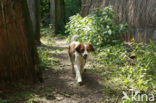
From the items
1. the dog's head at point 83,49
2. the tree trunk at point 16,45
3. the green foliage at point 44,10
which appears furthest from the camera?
the green foliage at point 44,10

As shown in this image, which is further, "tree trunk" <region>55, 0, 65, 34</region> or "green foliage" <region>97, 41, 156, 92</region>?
"tree trunk" <region>55, 0, 65, 34</region>

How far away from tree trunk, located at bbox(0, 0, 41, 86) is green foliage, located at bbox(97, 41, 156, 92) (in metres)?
1.98

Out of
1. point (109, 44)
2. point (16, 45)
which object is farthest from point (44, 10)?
point (16, 45)

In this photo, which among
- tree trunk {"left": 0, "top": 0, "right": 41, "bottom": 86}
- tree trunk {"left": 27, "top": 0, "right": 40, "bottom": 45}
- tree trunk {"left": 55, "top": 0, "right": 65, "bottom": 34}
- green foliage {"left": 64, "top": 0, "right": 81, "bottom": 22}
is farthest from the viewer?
green foliage {"left": 64, "top": 0, "right": 81, "bottom": 22}

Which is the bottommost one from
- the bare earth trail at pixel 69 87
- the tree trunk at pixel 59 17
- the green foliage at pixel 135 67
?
the bare earth trail at pixel 69 87

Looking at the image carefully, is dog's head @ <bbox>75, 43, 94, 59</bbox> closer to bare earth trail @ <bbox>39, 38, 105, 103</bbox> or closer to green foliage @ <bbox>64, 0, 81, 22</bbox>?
bare earth trail @ <bbox>39, 38, 105, 103</bbox>

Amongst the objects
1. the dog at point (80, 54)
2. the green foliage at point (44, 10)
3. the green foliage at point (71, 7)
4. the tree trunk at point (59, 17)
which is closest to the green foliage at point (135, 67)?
the dog at point (80, 54)

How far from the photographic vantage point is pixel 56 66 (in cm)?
693

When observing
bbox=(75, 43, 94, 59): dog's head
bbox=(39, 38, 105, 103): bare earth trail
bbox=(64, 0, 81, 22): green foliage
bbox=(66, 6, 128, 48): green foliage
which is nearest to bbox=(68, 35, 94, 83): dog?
bbox=(75, 43, 94, 59): dog's head

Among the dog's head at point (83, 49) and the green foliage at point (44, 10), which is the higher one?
the green foliage at point (44, 10)

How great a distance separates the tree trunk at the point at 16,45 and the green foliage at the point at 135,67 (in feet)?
6.51

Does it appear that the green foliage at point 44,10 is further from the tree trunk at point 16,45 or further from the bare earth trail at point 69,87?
the tree trunk at point 16,45

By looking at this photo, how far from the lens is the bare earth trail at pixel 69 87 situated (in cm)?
440

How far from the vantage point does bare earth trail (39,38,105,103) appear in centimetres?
440
